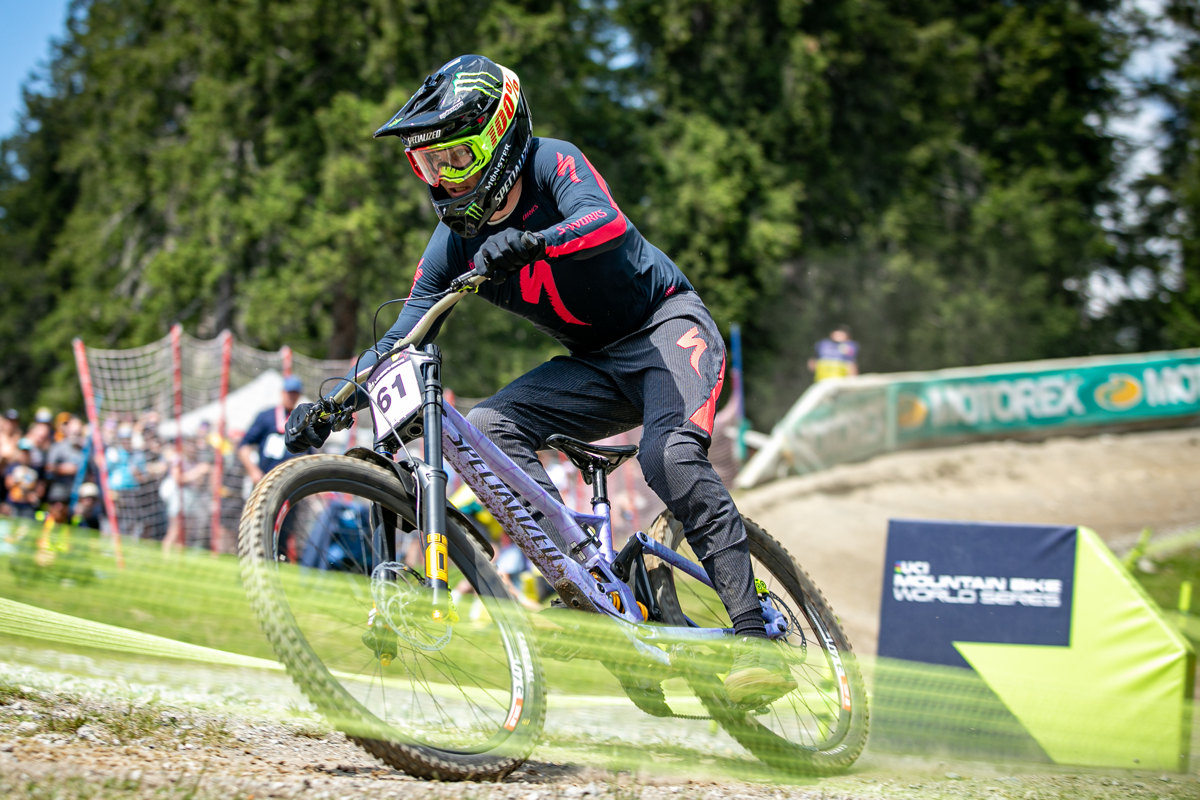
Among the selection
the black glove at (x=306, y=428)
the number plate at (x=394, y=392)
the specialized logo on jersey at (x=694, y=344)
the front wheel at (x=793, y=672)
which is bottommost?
the front wheel at (x=793, y=672)

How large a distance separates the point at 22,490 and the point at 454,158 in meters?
9.56

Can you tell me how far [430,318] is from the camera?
11.7ft

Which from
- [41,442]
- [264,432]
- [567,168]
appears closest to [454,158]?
[567,168]

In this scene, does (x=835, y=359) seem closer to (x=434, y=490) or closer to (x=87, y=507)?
(x=87, y=507)

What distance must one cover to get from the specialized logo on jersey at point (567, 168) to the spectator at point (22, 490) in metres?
9.57

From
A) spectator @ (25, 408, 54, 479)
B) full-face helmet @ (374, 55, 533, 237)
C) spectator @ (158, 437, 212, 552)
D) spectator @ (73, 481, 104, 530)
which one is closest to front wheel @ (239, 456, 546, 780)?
full-face helmet @ (374, 55, 533, 237)

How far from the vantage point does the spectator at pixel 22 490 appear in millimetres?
11156

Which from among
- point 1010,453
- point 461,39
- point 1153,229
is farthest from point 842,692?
point 1153,229

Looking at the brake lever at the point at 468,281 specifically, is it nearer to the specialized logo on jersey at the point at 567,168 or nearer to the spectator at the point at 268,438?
the specialized logo on jersey at the point at 567,168

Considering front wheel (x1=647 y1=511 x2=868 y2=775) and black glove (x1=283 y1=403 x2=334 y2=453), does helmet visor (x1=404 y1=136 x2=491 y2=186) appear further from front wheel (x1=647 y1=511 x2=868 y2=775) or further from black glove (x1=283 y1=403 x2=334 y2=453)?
front wheel (x1=647 y1=511 x2=868 y2=775)

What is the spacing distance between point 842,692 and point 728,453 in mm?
13479

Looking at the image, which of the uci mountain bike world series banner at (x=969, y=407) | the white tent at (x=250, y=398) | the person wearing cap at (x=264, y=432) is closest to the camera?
the person wearing cap at (x=264, y=432)

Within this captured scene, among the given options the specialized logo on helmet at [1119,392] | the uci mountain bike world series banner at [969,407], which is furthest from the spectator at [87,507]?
the specialized logo on helmet at [1119,392]

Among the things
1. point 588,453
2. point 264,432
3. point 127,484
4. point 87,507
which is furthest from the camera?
point 127,484
